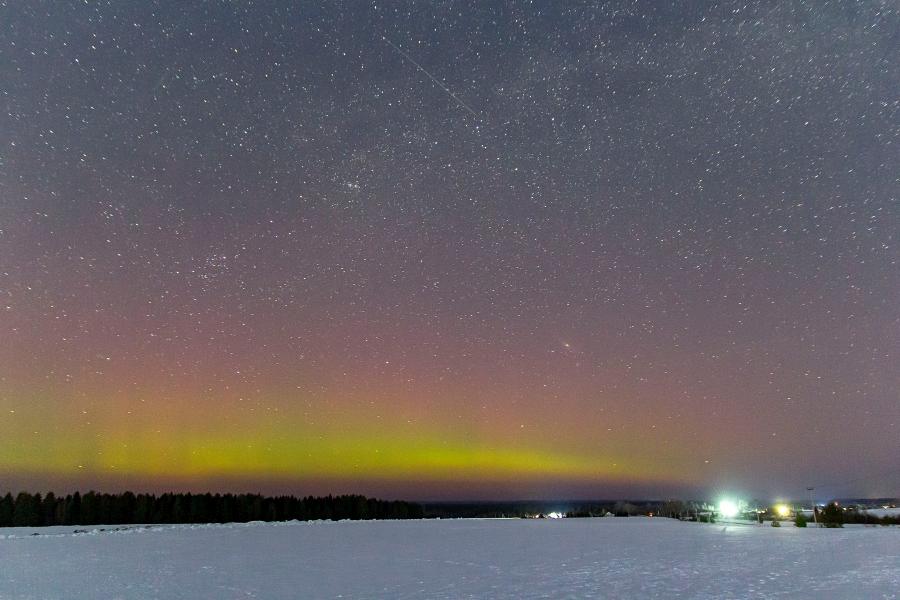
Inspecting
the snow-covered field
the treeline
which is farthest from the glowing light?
the snow-covered field

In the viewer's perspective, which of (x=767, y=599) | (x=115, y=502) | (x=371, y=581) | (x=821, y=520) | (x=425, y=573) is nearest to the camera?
(x=767, y=599)

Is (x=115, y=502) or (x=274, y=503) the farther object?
(x=274, y=503)

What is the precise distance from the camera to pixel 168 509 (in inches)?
3607

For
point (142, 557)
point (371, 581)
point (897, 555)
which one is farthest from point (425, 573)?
A: point (897, 555)

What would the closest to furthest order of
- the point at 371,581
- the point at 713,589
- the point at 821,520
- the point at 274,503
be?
the point at 713,589 < the point at 371,581 < the point at 821,520 < the point at 274,503

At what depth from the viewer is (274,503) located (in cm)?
10150

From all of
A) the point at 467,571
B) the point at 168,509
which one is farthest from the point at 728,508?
the point at 467,571

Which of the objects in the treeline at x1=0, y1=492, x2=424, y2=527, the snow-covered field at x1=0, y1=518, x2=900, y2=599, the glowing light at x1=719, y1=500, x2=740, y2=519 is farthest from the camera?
the glowing light at x1=719, y1=500, x2=740, y2=519

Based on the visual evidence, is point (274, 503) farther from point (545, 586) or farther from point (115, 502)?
point (545, 586)

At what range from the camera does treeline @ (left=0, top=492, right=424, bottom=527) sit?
275ft

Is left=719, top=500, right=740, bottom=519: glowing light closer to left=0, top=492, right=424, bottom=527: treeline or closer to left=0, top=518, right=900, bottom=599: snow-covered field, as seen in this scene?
left=0, top=492, right=424, bottom=527: treeline

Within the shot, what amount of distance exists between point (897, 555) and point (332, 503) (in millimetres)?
91862

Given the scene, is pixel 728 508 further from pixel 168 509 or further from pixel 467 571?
pixel 467 571

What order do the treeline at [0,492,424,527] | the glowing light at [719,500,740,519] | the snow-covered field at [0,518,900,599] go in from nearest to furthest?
the snow-covered field at [0,518,900,599]
the treeline at [0,492,424,527]
the glowing light at [719,500,740,519]
